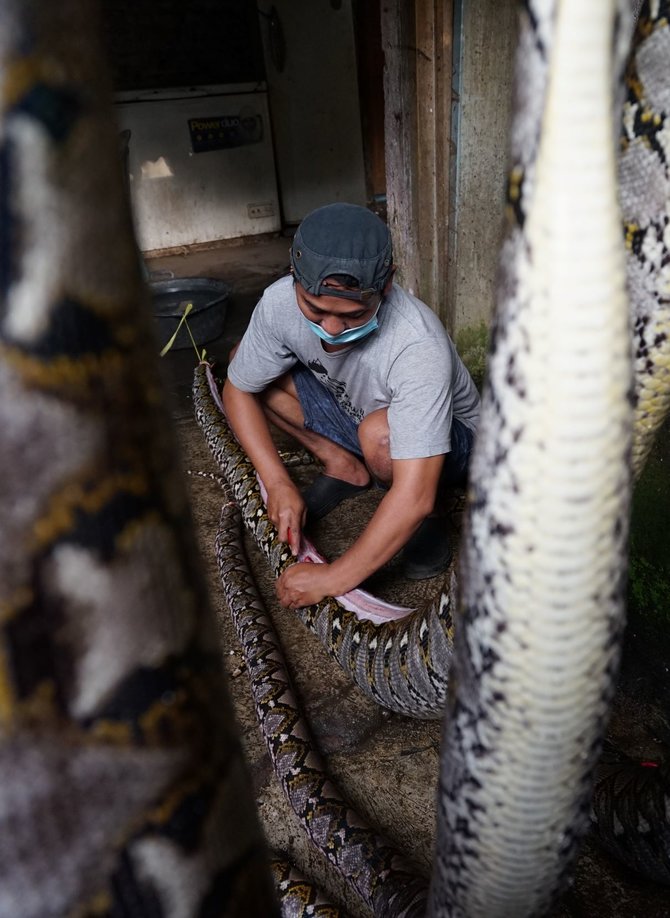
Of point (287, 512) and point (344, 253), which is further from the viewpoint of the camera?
point (287, 512)

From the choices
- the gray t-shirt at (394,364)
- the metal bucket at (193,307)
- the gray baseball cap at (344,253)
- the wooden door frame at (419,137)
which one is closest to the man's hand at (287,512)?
the gray t-shirt at (394,364)

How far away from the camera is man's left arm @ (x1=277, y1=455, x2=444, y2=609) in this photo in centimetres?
164

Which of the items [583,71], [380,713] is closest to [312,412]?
[380,713]

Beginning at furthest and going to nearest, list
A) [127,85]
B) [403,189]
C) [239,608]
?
[127,85], [403,189], [239,608]

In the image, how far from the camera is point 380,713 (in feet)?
5.33

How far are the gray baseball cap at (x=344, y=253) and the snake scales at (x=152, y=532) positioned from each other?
2.93 ft

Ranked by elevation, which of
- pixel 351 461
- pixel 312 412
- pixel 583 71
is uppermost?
pixel 583 71

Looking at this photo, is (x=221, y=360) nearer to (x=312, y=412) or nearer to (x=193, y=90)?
(x=312, y=412)

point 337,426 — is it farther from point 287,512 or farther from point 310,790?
point 310,790

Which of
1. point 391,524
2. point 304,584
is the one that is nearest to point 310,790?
point 304,584

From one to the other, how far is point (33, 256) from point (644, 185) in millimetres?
607

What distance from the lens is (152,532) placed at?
1.23 feet

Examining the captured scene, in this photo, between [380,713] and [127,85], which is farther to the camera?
[127,85]

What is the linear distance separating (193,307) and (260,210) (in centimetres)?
336
